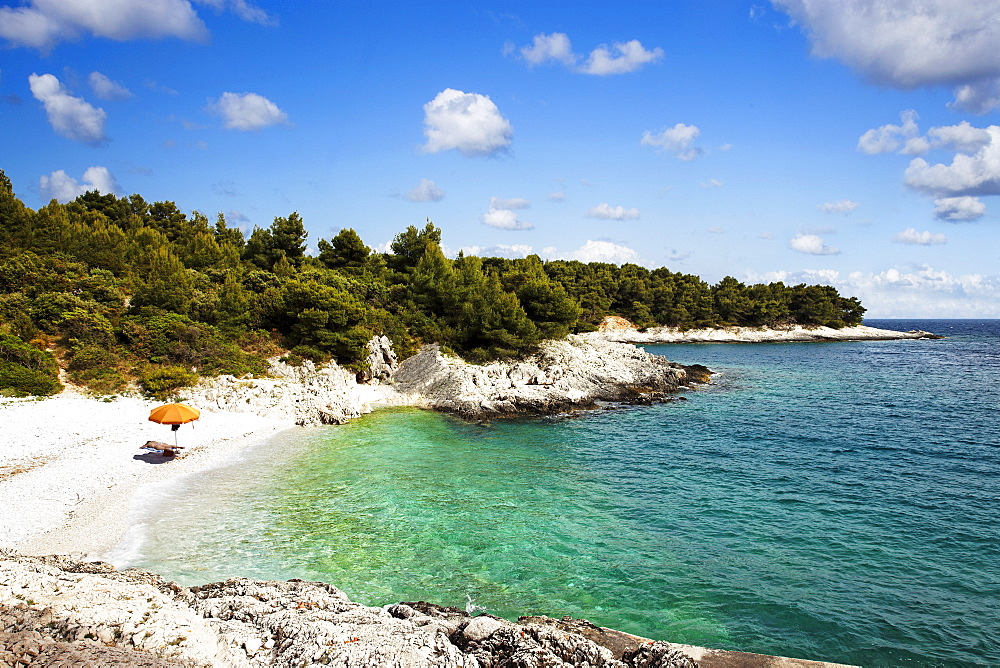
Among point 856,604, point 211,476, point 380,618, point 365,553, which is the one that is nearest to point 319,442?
point 211,476

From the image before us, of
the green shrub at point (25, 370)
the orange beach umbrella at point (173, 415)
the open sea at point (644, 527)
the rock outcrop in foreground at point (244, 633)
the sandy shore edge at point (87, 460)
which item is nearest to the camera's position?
the rock outcrop in foreground at point (244, 633)

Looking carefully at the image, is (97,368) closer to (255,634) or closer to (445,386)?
(445,386)

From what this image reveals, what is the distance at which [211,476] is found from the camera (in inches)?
690

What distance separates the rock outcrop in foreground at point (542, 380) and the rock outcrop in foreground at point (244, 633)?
21.1m

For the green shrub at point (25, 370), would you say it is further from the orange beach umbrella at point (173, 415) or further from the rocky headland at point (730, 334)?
the rocky headland at point (730, 334)

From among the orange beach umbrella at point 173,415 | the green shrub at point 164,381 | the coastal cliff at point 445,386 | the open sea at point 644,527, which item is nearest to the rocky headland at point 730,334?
the coastal cliff at point 445,386

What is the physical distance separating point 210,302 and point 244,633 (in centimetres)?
3089

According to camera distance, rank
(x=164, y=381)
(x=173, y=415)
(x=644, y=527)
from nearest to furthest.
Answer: (x=644, y=527), (x=173, y=415), (x=164, y=381)

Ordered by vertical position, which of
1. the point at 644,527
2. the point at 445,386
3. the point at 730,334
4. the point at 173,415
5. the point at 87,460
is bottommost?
the point at 644,527

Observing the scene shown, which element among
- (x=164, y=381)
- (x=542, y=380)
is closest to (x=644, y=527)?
(x=542, y=380)

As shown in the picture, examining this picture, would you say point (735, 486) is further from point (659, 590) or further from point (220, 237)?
point (220, 237)

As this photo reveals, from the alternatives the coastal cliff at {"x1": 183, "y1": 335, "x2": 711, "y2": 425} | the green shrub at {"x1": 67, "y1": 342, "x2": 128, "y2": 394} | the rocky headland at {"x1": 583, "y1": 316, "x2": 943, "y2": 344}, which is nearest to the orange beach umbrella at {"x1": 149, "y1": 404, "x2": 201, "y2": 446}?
the coastal cliff at {"x1": 183, "y1": 335, "x2": 711, "y2": 425}

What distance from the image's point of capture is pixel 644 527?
14.6 metres

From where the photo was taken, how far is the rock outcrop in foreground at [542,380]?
3153cm
